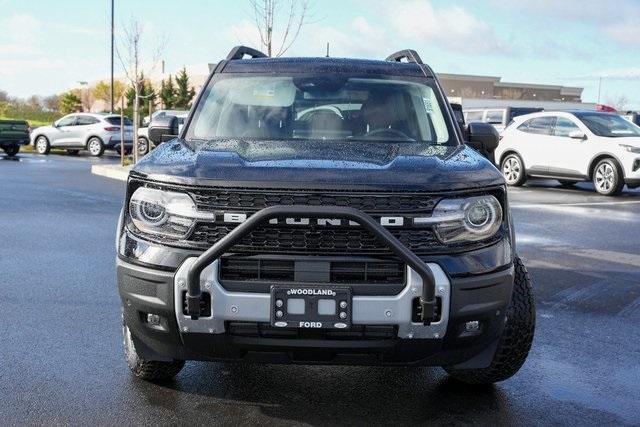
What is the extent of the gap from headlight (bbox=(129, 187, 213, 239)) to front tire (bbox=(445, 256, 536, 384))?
1.48 metres

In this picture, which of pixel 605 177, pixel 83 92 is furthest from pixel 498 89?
pixel 605 177

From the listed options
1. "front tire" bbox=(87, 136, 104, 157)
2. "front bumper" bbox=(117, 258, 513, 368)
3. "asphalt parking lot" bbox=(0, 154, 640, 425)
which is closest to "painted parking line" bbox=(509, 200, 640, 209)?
"asphalt parking lot" bbox=(0, 154, 640, 425)

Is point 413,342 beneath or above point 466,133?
beneath

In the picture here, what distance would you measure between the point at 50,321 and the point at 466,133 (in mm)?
3106

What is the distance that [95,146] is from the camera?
2869 cm

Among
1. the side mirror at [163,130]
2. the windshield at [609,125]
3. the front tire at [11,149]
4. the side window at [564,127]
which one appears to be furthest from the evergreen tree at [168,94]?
the side mirror at [163,130]

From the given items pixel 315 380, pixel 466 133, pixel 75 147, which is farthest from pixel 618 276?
pixel 75 147

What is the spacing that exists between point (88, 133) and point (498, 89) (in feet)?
276

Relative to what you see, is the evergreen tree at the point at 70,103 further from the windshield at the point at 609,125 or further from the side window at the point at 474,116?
the windshield at the point at 609,125

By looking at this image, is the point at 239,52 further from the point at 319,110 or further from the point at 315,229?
the point at 315,229

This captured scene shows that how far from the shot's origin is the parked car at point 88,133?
28.5 metres

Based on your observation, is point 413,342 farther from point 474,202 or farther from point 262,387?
point 262,387

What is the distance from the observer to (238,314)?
326cm

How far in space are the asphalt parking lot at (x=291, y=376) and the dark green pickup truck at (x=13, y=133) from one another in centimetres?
2029
